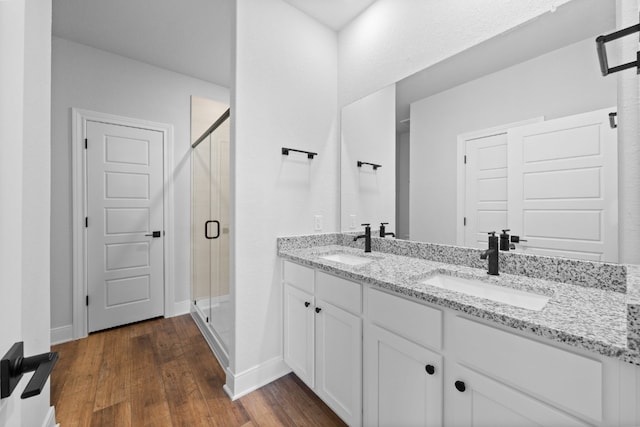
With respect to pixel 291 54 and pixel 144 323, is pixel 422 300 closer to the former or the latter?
pixel 291 54

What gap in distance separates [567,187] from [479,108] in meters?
0.57

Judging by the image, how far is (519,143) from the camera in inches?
49.7

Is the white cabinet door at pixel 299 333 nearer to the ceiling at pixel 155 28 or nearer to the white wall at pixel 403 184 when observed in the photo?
the white wall at pixel 403 184

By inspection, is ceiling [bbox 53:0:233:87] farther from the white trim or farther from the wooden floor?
the wooden floor

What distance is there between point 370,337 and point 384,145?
52.2 inches

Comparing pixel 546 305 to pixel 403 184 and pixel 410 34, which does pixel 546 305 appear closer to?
pixel 403 184

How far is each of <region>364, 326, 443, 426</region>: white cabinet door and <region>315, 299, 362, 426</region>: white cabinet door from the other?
0.05 meters

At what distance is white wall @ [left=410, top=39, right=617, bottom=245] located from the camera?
1.11 meters

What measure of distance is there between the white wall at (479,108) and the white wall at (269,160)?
0.80 metres

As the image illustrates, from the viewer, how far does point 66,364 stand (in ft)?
6.93

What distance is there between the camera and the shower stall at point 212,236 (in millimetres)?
2256

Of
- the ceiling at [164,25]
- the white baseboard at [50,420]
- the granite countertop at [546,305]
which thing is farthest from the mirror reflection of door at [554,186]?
the white baseboard at [50,420]

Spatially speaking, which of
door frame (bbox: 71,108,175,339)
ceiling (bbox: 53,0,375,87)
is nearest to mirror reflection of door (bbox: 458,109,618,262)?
ceiling (bbox: 53,0,375,87)

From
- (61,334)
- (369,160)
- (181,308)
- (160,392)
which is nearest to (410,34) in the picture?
(369,160)
